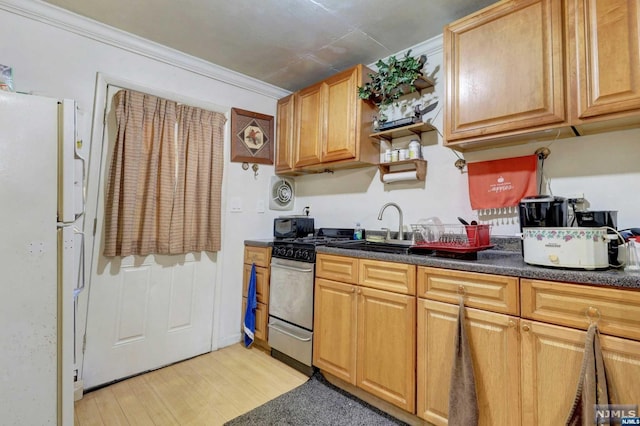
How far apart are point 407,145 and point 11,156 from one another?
7.63ft

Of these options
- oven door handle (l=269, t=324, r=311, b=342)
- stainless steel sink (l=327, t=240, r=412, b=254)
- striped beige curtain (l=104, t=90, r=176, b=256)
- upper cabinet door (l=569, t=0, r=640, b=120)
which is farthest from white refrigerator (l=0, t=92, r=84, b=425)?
upper cabinet door (l=569, t=0, r=640, b=120)

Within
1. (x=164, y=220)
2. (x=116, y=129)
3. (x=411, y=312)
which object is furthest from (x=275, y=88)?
(x=411, y=312)

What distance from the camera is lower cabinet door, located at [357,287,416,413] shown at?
163 centimetres

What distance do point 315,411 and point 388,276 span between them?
0.94 metres

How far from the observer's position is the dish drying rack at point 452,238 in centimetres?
162

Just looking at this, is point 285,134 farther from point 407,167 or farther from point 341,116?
point 407,167

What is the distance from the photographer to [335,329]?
6.56 ft

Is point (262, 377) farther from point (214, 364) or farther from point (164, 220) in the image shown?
point (164, 220)

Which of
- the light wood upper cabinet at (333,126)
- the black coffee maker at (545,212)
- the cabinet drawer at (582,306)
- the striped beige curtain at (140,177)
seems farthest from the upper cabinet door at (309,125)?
the cabinet drawer at (582,306)

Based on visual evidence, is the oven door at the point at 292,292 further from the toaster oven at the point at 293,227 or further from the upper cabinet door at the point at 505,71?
the upper cabinet door at the point at 505,71

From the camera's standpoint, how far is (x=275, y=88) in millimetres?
3113

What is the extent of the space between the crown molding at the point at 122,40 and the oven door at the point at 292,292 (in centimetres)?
176

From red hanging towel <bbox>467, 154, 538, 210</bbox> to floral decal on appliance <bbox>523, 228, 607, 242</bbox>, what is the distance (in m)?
0.56

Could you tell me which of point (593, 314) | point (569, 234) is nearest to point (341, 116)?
point (569, 234)
